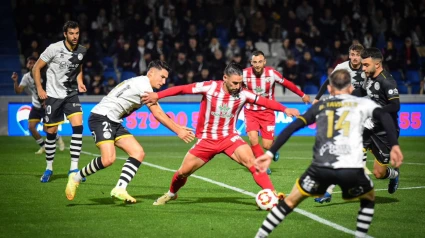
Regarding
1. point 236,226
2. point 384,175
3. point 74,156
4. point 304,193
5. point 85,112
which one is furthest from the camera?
point 85,112

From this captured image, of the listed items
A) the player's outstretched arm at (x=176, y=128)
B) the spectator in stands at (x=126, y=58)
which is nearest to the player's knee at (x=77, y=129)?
the player's outstretched arm at (x=176, y=128)

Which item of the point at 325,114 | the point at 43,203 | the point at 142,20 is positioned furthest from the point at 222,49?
the point at 325,114

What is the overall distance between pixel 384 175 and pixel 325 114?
4157mm

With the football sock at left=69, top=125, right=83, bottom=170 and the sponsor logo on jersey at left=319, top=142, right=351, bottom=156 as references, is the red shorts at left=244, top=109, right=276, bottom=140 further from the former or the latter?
the sponsor logo on jersey at left=319, top=142, right=351, bottom=156

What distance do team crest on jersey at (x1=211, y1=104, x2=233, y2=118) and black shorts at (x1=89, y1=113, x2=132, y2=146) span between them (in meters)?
1.37

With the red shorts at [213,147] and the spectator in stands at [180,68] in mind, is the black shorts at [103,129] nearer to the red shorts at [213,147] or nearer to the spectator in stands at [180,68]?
the red shorts at [213,147]

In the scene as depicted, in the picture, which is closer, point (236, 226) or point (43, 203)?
point (236, 226)

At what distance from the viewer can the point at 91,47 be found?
24.7 metres

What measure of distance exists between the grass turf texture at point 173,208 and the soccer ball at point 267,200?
4.6 inches

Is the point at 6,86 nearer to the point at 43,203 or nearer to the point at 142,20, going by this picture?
the point at 142,20

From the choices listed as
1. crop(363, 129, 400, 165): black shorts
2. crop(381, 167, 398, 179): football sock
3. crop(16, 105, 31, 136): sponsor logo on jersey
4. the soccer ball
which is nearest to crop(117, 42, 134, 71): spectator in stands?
crop(16, 105, 31, 136): sponsor logo on jersey

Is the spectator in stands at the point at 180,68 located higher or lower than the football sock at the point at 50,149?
higher

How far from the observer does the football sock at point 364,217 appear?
22.3 feet

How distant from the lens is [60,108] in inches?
477
